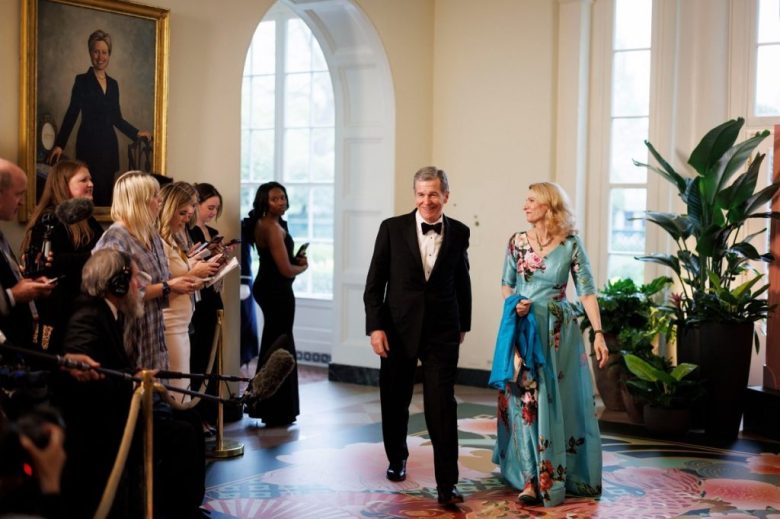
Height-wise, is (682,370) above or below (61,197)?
below

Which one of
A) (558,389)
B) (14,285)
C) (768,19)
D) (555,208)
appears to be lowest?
(558,389)

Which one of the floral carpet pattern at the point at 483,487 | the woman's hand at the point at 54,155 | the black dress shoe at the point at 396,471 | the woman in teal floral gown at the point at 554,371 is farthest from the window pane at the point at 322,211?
the woman in teal floral gown at the point at 554,371

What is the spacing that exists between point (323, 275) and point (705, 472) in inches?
209

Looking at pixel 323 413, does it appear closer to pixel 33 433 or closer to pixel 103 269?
pixel 103 269

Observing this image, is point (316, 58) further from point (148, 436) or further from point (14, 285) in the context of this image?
point (148, 436)

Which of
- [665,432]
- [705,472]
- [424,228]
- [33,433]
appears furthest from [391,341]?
[33,433]

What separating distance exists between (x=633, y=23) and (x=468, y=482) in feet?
14.2

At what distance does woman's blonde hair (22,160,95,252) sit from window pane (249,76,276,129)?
550cm

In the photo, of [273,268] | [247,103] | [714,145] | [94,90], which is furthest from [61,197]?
[247,103]

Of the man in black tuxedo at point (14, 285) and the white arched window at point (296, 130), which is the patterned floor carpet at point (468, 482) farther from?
the white arched window at point (296, 130)

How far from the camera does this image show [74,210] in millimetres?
4680

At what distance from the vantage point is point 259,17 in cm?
713

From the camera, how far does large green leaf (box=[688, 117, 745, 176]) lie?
709 cm

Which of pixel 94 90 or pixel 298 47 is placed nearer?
pixel 94 90
